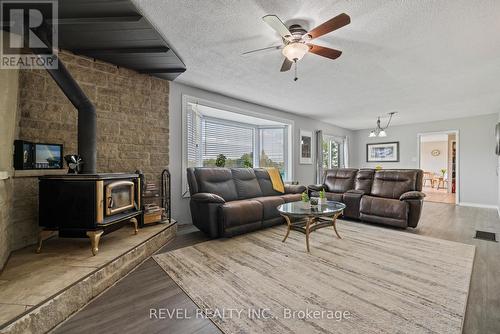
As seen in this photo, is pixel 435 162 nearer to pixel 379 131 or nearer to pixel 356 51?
pixel 379 131

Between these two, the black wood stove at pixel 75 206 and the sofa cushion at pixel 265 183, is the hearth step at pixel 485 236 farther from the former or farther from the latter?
the black wood stove at pixel 75 206

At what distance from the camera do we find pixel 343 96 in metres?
4.42

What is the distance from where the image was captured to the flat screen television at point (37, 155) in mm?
2174

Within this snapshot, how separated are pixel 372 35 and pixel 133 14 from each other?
240cm

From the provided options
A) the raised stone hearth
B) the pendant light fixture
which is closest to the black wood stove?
the raised stone hearth

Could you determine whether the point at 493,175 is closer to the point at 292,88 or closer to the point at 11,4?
the point at 292,88

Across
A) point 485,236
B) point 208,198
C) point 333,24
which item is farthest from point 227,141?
point 485,236

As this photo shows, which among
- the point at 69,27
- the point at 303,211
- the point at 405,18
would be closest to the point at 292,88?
the point at 405,18

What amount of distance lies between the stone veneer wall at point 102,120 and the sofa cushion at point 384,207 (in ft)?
12.0

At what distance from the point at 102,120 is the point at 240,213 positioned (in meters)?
2.29

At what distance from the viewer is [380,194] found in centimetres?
417

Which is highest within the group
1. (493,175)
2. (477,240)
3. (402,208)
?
(493,175)

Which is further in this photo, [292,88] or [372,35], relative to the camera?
[292,88]

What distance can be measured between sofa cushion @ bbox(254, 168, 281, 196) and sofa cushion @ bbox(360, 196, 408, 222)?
1.63 meters
